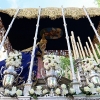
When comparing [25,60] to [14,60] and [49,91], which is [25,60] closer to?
[14,60]

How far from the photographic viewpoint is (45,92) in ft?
9.13

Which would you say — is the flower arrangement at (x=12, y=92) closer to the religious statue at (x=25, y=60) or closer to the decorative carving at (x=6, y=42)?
the religious statue at (x=25, y=60)

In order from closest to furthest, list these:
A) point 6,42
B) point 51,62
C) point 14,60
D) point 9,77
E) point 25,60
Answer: point 9,77, point 51,62, point 14,60, point 25,60, point 6,42

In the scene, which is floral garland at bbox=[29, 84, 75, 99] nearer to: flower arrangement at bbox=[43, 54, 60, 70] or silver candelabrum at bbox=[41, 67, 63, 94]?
silver candelabrum at bbox=[41, 67, 63, 94]

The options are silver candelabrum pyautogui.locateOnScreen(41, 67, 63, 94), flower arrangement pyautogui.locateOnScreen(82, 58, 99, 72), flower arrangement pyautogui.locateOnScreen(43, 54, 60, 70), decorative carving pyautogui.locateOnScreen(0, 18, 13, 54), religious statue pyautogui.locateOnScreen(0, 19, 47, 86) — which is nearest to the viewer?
silver candelabrum pyautogui.locateOnScreen(41, 67, 63, 94)

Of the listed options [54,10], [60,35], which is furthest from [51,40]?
[54,10]

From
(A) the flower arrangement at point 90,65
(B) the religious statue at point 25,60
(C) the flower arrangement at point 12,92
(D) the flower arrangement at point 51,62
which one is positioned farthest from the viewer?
(B) the religious statue at point 25,60

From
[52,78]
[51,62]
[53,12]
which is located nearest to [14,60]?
[51,62]

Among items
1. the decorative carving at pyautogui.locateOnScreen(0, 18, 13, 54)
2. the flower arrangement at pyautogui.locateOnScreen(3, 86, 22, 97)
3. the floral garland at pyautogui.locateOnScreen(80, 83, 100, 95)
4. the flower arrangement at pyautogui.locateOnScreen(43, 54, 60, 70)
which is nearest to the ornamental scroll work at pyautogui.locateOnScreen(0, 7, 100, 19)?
the decorative carving at pyautogui.locateOnScreen(0, 18, 13, 54)

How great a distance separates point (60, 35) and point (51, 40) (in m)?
0.44

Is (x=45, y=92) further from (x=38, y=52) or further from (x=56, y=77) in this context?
(x=38, y=52)

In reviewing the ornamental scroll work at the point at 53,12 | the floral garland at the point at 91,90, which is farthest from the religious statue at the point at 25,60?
the floral garland at the point at 91,90

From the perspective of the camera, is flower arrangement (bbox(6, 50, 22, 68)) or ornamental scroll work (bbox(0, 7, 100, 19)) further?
ornamental scroll work (bbox(0, 7, 100, 19))

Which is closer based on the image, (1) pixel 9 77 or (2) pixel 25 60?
(1) pixel 9 77
